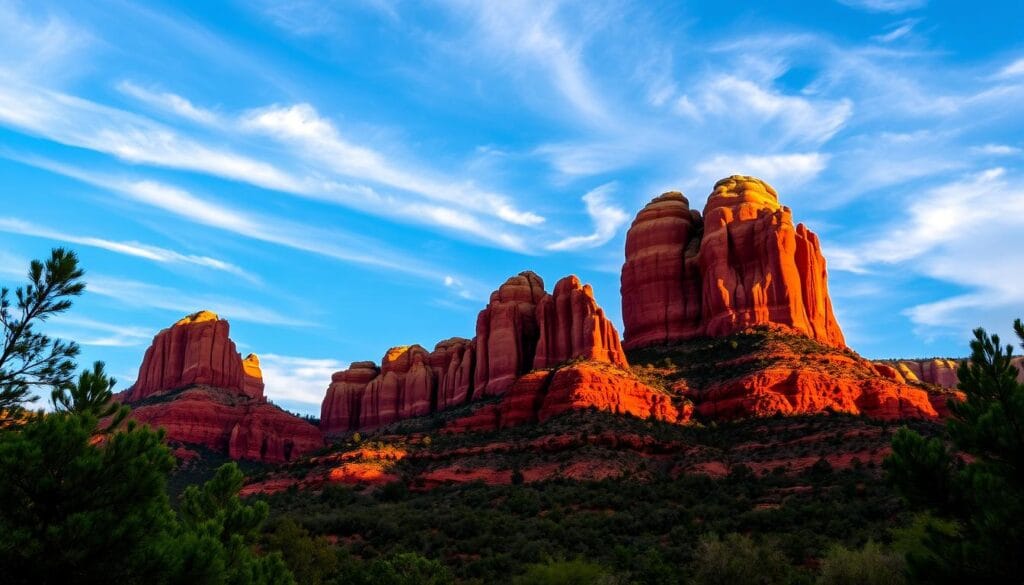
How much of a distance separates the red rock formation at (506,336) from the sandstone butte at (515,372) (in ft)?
0.46

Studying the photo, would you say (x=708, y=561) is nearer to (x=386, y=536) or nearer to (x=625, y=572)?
(x=625, y=572)

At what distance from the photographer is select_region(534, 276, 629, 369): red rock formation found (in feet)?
292

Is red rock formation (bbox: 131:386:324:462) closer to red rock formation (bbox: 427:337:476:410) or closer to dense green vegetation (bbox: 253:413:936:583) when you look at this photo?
red rock formation (bbox: 427:337:476:410)

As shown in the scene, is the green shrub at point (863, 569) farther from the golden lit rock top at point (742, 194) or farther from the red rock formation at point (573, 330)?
the golden lit rock top at point (742, 194)

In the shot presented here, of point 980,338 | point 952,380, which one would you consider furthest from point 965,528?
point 952,380

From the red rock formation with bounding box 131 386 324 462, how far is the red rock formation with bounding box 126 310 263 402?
5017 millimetres

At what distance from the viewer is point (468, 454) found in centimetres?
7456

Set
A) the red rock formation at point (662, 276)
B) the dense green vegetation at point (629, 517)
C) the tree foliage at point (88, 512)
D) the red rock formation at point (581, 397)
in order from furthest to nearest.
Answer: the red rock formation at point (662, 276)
the red rock formation at point (581, 397)
the dense green vegetation at point (629, 517)
the tree foliage at point (88, 512)

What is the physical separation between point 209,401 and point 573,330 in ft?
185

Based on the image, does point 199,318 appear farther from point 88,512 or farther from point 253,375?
point 88,512

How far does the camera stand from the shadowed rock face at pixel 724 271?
90250mm

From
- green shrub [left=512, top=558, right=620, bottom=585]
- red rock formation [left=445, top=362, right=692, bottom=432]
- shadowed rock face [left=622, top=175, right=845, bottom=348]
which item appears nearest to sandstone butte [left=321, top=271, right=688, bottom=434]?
red rock formation [left=445, top=362, right=692, bottom=432]

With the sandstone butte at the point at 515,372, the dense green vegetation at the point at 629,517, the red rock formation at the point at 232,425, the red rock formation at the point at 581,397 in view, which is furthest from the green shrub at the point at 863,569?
the red rock formation at the point at 232,425

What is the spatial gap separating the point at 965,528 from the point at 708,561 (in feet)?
48.8
